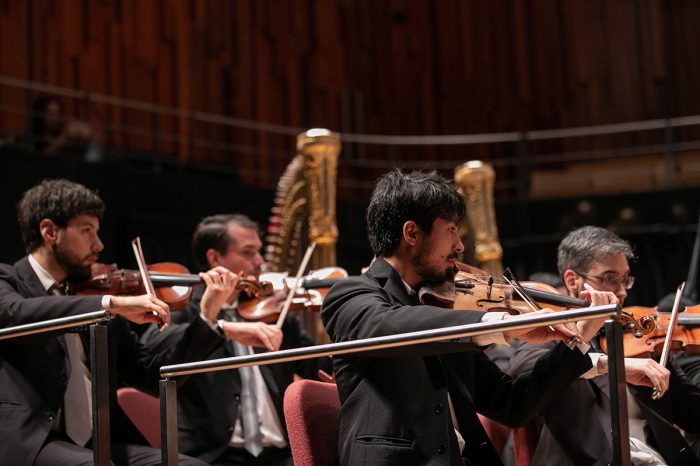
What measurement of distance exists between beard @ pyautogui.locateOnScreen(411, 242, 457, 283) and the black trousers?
1.15 m

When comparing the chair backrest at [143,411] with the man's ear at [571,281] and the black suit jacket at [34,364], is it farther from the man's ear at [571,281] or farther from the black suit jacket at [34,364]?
the man's ear at [571,281]

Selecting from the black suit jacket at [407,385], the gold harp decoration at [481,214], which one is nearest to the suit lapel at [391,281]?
the black suit jacket at [407,385]

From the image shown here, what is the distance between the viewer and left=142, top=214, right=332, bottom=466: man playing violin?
3295mm

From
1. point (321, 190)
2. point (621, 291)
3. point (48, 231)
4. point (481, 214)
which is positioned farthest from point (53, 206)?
point (481, 214)

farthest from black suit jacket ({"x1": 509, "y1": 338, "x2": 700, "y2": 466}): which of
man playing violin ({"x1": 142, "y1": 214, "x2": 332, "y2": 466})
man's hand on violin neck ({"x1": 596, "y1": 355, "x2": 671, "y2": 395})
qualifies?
man playing violin ({"x1": 142, "y1": 214, "x2": 332, "y2": 466})

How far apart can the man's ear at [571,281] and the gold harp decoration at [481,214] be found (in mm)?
1169

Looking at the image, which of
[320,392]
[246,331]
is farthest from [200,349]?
[320,392]

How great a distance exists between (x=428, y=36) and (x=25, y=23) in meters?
3.70

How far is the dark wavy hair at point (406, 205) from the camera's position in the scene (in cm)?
249

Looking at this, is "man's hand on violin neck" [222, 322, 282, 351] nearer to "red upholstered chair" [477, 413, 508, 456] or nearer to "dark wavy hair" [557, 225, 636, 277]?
"red upholstered chair" [477, 413, 508, 456]

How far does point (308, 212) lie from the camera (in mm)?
4039

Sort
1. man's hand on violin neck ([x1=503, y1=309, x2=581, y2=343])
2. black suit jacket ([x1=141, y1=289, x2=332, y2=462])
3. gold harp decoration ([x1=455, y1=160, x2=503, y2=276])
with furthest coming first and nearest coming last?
gold harp decoration ([x1=455, y1=160, x2=503, y2=276]) < black suit jacket ([x1=141, y1=289, x2=332, y2=462]) < man's hand on violin neck ([x1=503, y1=309, x2=581, y2=343])

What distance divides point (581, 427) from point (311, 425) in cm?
84

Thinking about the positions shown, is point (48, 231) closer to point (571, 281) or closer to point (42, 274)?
point (42, 274)
